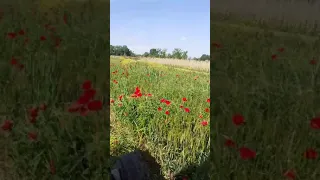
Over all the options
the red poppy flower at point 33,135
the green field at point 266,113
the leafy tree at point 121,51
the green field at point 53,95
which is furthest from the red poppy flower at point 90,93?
the leafy tree at point 121,51

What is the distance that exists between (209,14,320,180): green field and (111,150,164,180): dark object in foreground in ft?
1.21

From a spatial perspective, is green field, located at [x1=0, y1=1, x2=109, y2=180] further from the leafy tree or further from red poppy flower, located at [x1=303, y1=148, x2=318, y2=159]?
the leafy tree

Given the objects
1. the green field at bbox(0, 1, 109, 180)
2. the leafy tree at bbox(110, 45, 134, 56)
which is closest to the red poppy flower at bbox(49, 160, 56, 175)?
the green field at bbox(0, 1, 109, 180)

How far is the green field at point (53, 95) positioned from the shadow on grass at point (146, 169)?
0.20m

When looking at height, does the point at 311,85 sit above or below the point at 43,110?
above

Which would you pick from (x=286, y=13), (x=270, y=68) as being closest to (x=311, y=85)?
(x=270, y=68)

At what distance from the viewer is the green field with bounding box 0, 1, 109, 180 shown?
1303 millimetres

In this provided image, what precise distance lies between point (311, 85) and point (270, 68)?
0.86ft

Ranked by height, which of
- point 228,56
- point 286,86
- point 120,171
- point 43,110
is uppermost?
point 228,56

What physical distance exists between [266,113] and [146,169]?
57 cm

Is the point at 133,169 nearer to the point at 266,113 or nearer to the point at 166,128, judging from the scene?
the point at 166,128

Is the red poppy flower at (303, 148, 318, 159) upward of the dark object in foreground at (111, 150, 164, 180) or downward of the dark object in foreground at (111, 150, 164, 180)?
upward

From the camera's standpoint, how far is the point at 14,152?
1.41 meters

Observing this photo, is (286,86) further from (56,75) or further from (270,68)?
(56,75)
